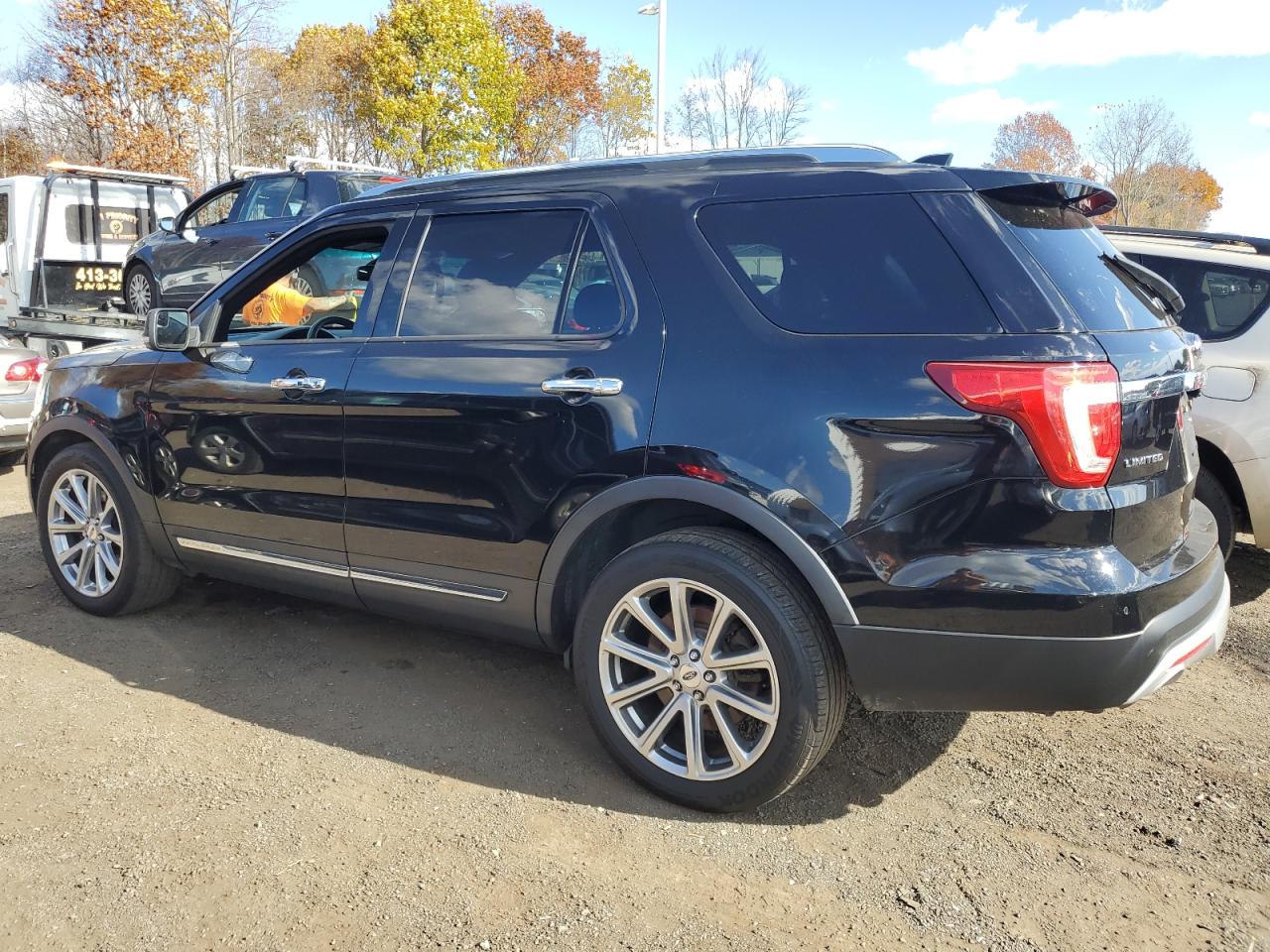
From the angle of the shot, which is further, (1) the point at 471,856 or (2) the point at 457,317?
(2) the point at 457,317

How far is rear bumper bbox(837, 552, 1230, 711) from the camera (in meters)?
2.55

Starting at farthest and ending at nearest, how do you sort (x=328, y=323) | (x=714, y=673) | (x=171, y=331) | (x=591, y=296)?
(x=328, y=323)
(x=171, y=331)
(x=591, y=296)
(x=714, y=673)

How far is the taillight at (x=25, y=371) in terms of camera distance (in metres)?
8.00

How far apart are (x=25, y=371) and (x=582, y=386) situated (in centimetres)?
685

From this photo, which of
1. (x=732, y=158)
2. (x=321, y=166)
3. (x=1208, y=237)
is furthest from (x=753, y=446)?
(x=321, y=166)

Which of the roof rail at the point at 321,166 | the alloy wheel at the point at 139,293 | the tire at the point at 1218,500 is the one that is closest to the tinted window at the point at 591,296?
the tire at the point at 1218,500

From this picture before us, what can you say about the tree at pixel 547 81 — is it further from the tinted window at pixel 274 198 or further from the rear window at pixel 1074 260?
the rear window at pixel 1074 260

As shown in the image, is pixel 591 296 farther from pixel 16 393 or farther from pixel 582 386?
pixel 16 393

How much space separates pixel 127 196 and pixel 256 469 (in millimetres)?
10738

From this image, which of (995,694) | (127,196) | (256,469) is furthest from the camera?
(127,196)

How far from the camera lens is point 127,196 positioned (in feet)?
42.2

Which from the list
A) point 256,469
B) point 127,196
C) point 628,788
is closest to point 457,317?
point 256,469

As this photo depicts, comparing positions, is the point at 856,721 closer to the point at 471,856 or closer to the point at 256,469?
the point at 471,856

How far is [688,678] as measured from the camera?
3004 mm
